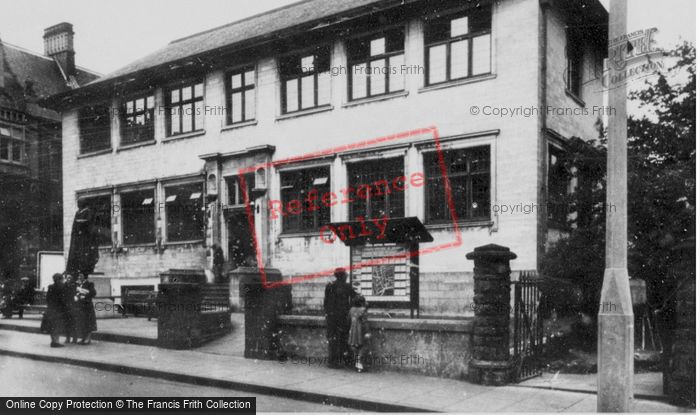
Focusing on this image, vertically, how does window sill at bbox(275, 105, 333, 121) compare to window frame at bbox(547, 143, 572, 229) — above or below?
above

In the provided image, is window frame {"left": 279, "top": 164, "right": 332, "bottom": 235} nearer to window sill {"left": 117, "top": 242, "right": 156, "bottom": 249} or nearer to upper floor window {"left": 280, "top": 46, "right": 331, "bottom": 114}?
upper floor window {"left": 280, "top": 46, "right": 331, "bottom": 114}

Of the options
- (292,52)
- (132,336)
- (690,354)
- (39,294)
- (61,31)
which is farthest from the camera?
→ (61,31)

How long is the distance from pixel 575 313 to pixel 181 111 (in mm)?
15375

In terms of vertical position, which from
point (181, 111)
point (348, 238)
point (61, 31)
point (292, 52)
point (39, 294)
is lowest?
point (39, 294)

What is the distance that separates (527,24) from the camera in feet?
50.1

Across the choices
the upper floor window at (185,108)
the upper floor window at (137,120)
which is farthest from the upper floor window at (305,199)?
the upper floor window at (137,120)

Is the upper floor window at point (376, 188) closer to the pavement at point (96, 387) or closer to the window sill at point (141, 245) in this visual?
the pavement at point (96, 387)

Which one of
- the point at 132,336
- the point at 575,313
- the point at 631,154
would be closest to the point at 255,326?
the point at 132,336

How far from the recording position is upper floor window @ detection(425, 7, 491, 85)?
16.1 m

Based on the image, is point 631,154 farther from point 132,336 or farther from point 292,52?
point 132,336

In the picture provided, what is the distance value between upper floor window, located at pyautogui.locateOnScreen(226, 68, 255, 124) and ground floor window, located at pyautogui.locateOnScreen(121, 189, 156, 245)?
4.71m

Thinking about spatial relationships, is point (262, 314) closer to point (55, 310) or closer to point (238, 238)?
point (55, 310)

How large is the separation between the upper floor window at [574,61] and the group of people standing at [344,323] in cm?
942

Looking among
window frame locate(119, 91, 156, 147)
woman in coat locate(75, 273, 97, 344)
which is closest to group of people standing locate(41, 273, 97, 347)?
woman in coat locate(75, 273, 97, 344)
